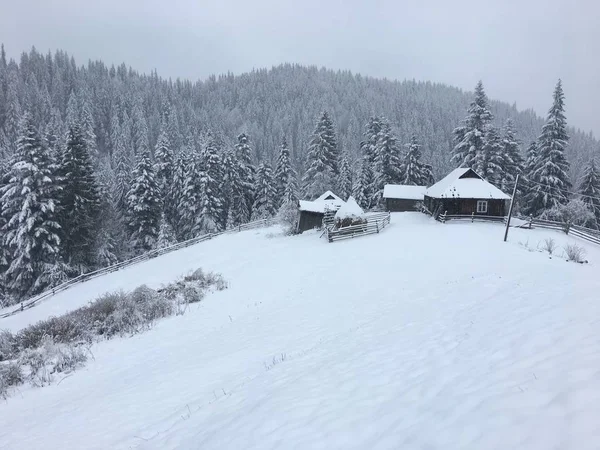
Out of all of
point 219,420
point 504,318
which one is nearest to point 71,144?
point 219,420

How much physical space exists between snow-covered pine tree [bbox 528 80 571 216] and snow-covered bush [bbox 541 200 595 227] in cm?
123

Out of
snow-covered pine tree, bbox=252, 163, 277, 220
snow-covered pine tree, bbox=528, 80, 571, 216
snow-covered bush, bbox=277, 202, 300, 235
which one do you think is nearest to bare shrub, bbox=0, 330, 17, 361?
snow-covered bush, bbox=277, 202, 300, 235

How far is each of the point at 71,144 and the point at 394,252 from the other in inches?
1306

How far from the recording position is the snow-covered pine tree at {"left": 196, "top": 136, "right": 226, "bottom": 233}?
149 ft

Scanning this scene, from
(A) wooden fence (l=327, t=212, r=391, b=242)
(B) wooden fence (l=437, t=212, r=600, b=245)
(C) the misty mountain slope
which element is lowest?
(A) wooden fence (l=327, t=212, r=391, b=242)

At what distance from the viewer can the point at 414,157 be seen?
48969 millimetres

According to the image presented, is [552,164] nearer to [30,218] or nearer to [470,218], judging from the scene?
[470,218]

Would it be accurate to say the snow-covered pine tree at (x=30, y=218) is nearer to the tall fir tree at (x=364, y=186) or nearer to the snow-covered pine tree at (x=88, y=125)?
the tall fir tree at (x=364, y=186)

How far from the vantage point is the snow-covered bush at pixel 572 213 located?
115ft

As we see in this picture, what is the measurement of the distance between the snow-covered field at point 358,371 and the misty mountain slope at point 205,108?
89.1m

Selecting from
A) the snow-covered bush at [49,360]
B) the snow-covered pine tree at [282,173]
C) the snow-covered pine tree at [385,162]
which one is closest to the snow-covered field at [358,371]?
the snow-covered bush at [49,360]

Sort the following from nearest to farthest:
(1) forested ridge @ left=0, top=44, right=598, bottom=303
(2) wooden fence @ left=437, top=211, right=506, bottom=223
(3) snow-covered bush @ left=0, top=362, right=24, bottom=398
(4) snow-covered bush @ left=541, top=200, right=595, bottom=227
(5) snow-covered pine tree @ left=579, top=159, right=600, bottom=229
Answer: (3) snow-covered bush @ left=0, top=362, right=24, bottom=398, (1) forested ridge @ left=0, top=44, right=598, bottom=303, (2) wooden fence @ left=437, top=211, right=506, bottom=223, (4) snow-covered bush @ left=541, top=200, right=595, bottom=227, (5) snow-covered pine tree @ left=579, top=159, right=600, bottom=229

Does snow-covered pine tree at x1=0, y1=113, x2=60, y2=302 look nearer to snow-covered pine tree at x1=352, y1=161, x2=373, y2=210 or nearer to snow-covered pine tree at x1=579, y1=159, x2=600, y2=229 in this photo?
snow-covered pine tree at x1=352, y1=161, x2=373, y2=210

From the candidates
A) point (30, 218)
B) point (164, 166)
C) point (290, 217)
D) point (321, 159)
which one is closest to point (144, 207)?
point (164, 166)
